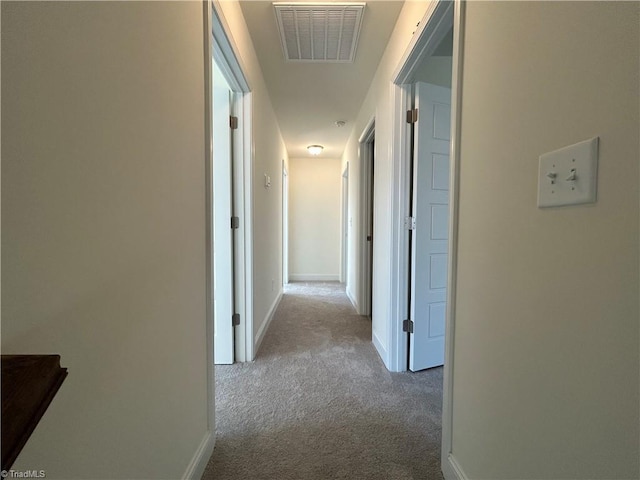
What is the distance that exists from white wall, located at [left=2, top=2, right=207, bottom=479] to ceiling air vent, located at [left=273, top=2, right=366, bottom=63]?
3.20 feet

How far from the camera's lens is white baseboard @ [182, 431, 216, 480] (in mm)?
1133

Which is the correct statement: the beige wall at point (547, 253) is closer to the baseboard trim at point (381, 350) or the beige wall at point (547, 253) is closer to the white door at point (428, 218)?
the white door at point (428, 218)

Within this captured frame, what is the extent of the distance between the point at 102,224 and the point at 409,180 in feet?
6.03

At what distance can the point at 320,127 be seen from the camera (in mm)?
4074

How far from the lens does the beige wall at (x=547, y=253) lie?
54cm

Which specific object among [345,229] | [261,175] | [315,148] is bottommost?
[345,229]

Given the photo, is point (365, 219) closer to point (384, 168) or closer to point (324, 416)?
point (384, 168)

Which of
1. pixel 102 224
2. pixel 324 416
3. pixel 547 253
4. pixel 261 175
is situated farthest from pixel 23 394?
pixel 261 175

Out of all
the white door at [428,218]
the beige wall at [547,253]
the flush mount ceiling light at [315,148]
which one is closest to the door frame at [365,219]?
the white door at [428,218]

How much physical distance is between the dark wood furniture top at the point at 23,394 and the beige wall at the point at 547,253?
36.6 inches

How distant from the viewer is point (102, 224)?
67 centimetres

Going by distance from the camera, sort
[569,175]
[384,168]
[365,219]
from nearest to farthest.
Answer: [569,175] < [384,168] < [365,219]

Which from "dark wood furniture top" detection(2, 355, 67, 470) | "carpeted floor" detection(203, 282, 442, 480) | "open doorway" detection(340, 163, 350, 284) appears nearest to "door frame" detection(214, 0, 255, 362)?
"carpeted floor" detection(203, 282, 442, 480)

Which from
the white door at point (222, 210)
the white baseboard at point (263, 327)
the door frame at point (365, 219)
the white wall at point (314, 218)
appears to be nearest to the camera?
the white door at point (222, 210)
